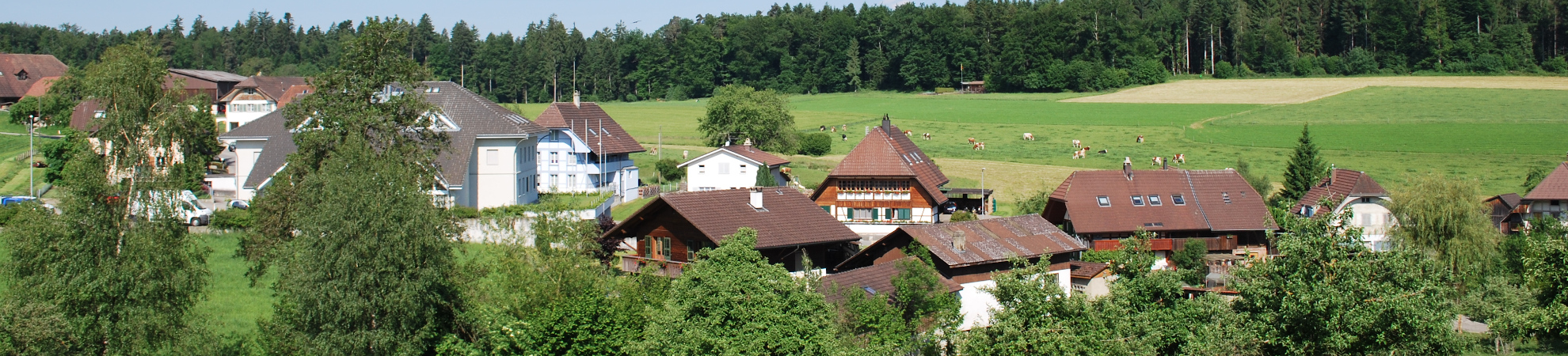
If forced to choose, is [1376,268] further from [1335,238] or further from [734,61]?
[734,61]

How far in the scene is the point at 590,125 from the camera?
61094 mm

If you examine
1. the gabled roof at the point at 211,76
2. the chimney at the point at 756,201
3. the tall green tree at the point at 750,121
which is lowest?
the chimney at the point at 756,201

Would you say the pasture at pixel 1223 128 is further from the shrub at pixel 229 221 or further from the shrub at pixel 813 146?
the shrub at pixel 229 221

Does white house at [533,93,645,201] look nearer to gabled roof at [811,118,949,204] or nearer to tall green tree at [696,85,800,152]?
gabled roof at [811,118,949,204]

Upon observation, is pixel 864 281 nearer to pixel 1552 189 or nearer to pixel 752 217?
pixel 752 217

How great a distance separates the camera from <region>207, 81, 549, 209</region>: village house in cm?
4847

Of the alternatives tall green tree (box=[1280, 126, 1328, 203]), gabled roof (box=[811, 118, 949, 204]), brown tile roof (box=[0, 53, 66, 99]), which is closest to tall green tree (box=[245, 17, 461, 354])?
gabled roof (box=[811, 118, 949, 204])

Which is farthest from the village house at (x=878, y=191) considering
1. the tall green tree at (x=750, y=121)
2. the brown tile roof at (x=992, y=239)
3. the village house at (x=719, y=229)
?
the tall green tree at (x=750, y=121)

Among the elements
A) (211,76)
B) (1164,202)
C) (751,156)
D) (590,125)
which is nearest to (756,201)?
(1164,202)

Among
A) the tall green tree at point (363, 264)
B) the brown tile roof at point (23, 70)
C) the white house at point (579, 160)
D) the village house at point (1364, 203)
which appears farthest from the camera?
the brown tile roof at point (23, 70)

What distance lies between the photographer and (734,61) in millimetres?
155375

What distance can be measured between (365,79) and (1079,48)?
11535cm

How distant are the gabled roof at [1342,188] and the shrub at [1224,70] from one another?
263 ft

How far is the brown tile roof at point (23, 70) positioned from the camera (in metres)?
91.8
